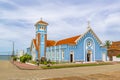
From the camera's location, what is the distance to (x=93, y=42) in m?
51.1

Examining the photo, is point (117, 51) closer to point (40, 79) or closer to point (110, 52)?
point (110, 52)

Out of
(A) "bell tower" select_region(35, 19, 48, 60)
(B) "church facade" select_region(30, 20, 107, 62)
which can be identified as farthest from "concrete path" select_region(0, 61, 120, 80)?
(A) "bell tower" select_region(35, 19, 48, 60)

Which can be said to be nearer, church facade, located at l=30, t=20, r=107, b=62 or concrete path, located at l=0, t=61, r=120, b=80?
concrete path, located at l=0, t=61, r=120, b=80

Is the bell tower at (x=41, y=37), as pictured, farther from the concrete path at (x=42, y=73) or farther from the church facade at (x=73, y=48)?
the concrete path at (x=42, y=73)

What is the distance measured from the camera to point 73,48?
47.6 m

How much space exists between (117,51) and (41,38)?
2737 centimetres

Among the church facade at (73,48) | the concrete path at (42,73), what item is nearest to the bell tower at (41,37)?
the church facade at (73,48)

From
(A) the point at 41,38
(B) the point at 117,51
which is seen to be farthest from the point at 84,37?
(B) the point at 117,51

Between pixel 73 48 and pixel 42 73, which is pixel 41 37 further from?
pixel 42 73

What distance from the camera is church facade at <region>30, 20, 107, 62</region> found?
47.7m

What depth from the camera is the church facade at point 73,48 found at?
47656 millimetres

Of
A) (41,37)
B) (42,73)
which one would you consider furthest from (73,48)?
(42,73)

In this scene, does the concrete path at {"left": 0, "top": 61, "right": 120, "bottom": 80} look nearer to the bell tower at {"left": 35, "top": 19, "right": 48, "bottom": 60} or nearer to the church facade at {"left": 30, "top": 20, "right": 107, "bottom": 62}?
the church facade at {"left": 30, "top": 20, "right": 107, "bottom": 62}

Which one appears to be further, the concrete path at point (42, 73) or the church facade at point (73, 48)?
the church facade at point (73, 48)
